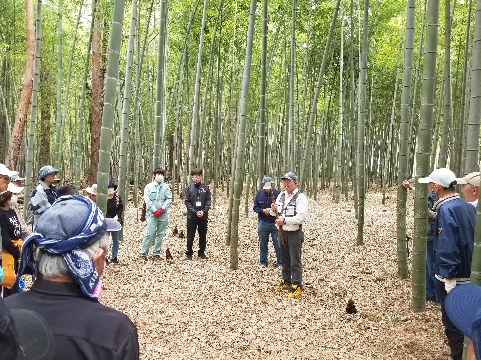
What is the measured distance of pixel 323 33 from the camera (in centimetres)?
Result: 1173

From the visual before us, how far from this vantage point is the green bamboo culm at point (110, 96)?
363cm

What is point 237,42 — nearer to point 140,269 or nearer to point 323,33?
point 323,33

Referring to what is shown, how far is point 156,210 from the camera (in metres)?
6.73

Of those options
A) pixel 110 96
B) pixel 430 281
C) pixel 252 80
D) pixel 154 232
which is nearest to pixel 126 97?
pixel 154 232

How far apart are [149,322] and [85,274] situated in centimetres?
325

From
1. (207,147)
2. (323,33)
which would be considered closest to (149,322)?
(323,33)

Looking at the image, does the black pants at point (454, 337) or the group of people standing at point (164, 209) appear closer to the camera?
the black pants at point (454, 337)

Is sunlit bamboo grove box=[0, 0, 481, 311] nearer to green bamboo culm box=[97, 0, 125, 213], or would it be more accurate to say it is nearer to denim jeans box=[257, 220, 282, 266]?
green bamboo culm box=[97, 0, 125, 213]

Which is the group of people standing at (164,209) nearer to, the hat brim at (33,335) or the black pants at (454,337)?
the black pants at (454,337)

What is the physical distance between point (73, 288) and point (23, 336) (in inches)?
12.6

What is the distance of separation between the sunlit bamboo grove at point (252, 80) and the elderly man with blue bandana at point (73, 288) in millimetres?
1727

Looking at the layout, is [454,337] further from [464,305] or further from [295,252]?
[295,252]

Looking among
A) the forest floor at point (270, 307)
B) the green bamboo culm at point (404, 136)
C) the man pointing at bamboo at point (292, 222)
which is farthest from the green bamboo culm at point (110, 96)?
the green bamboo culm at point (404, 136)

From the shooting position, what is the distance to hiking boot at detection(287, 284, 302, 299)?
503 cm
